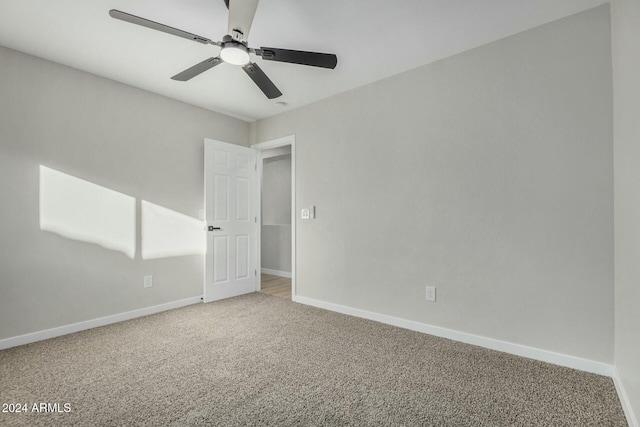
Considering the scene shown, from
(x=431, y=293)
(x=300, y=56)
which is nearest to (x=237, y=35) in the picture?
(x=300, y=56)

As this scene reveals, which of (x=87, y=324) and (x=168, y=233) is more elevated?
(x=168, y=233)

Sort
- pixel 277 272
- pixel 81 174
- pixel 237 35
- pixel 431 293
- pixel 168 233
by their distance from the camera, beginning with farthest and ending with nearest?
pixel 277 272, pixel 168 233, pixel 81 174, pixel 431 293, pixel 237 35

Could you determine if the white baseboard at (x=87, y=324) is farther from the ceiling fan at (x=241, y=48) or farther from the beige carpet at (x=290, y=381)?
the ceiling fan at (x=241, y=48)

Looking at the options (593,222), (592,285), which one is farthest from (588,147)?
(592,285)

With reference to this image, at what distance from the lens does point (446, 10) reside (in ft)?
6.91

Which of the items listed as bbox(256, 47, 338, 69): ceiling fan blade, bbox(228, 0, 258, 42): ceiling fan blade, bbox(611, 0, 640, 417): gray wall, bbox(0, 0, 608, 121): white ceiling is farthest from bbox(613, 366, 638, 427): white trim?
bbox(228, 0, 258, 42): ceiling fan blade

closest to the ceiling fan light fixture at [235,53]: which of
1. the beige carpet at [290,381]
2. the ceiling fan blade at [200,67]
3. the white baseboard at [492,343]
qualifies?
the ceiling fan blade at [200,67]

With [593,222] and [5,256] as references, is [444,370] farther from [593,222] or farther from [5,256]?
[5,256]

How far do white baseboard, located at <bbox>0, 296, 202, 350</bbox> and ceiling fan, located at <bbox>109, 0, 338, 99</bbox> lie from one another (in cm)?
249

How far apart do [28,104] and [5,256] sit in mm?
1322

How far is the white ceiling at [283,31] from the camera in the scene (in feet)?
6.75

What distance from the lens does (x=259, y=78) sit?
2.37 meters

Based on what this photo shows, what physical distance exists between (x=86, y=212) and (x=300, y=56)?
2553 millimetres

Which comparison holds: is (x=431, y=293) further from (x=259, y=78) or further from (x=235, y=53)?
(x=235, y=53)
